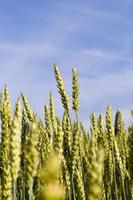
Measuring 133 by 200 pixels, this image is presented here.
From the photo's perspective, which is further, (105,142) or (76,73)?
(105,142)

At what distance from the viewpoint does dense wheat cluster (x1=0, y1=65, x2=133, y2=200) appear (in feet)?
7.30

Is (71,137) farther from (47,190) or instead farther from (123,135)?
(47,190)

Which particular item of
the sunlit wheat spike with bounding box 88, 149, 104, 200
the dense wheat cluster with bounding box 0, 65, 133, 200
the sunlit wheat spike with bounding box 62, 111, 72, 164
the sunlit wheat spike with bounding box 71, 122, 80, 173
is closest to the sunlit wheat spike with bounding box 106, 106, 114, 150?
the dense wheat cluster with bounding box 0, 65, 133, 200

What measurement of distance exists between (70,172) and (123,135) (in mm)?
1553

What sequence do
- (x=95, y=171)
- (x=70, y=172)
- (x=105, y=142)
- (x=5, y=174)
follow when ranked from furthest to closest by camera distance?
(x=105, y=142) < (x=70, y=172) < (x=5, y=174) < (x=95, y=171)

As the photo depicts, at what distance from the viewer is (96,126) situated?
5.32 meters

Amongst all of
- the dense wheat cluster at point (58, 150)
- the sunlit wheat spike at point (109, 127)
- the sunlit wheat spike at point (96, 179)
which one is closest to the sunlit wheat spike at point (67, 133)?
the dense wheat cluster at point (58, 150)

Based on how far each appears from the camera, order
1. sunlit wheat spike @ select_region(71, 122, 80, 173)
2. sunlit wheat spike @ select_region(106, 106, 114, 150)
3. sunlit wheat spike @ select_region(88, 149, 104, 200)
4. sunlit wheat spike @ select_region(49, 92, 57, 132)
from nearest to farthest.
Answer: sunlit wheat spike @ select_region(88, 149, 104, 200), sunlit wheat spike @ select_region(71, 122, 80, 173), sunlit wheat spike @ select_region(49, 92, 57, 132), sunlit wheat spike @ select_region(106, 106, 114, 150)

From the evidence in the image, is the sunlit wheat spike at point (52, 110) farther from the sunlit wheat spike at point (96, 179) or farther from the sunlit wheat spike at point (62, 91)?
the sunlit wheat spike at point (96, 179)

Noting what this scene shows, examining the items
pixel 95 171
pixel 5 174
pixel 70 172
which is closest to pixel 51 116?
pixel 70 172

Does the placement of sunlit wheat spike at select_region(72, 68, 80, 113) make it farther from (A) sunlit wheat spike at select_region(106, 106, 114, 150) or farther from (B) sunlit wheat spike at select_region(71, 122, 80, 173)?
(A) sunlit wheat spike at select_region(106, 106, 114, 150)

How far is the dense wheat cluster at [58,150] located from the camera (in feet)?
7.30

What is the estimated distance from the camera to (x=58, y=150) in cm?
332

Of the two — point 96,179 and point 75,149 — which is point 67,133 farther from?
point 96,179
